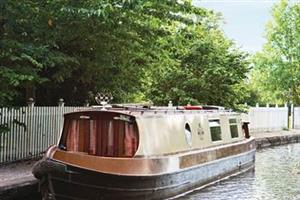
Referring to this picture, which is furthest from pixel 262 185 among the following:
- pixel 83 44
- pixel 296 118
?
pixel 296 118

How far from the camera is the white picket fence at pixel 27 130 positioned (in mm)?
13414

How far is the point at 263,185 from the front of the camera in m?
14.1

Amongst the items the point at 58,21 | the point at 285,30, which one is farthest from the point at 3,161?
the point at 285,30

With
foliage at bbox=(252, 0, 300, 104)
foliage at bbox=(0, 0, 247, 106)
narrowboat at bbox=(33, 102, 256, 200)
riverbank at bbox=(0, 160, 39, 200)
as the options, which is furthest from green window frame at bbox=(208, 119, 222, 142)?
foliage at bbox=(252, 0, 300, 104)

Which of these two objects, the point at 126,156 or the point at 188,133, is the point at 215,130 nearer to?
the point at 188,133

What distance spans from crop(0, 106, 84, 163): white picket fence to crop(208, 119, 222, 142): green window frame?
4.30 metres

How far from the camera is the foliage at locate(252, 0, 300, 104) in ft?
121

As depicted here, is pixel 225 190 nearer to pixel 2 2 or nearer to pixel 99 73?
pixel 99 73

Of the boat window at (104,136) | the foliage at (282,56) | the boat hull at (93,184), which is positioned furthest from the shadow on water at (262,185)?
the foliage at (282,56)

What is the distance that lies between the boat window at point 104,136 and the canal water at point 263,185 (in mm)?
2173

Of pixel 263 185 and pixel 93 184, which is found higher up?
pixel 93 184

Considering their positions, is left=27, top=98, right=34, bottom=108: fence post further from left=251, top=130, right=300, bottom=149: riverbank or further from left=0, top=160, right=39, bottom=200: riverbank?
left=251, top=130, right=300, bottom=149: riverbank

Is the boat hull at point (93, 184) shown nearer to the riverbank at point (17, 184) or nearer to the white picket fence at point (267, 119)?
the riverbank at point (17, 184)

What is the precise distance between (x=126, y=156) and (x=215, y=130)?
5168 mm
